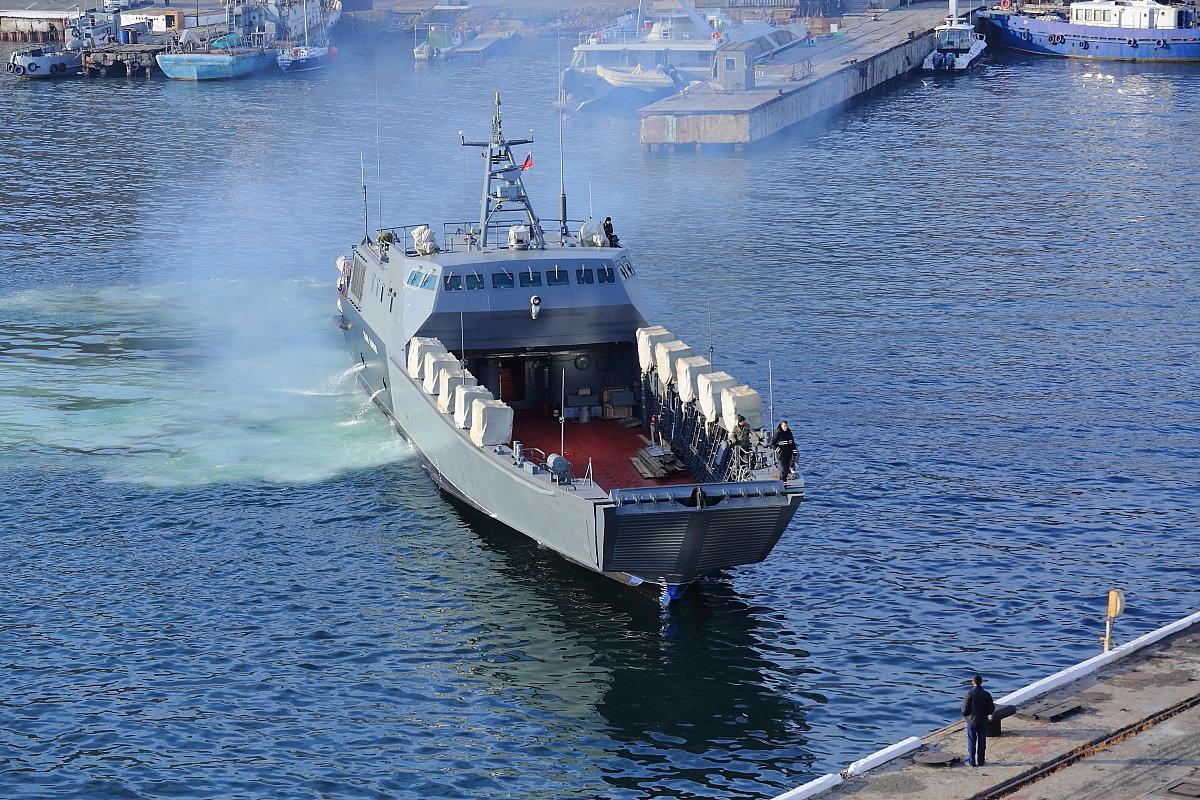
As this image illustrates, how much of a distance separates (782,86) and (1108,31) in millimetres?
46018

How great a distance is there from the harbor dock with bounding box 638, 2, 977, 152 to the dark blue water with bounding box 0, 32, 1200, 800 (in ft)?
39.8

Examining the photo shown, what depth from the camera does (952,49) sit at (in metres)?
145

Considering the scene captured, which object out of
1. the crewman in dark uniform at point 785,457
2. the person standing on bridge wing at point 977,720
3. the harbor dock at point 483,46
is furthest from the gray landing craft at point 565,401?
the harbor dock at point 483,46

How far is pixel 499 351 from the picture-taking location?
4816 centimetres

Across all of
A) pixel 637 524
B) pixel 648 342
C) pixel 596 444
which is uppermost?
pixel 648 342

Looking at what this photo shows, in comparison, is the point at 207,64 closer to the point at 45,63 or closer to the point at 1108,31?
the point at 45,63

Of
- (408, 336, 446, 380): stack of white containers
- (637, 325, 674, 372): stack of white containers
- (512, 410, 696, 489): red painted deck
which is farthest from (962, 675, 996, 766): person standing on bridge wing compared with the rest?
(408, 336, 446, 380): stack of white containers

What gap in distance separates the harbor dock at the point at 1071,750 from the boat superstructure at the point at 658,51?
105m

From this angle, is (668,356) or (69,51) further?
(69,51)

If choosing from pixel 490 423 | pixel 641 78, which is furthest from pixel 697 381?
pixel 641 78

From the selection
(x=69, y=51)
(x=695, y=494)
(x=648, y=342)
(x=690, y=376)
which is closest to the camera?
(x=695, y=494)

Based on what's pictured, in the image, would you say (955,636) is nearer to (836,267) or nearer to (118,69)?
(836,267)

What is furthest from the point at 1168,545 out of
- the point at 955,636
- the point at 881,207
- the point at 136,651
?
the point at 881,207

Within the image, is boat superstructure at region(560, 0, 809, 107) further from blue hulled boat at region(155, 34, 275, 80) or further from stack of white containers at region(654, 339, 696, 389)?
stack of white containers at region(654, 339, 696, 389)
